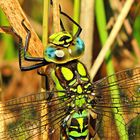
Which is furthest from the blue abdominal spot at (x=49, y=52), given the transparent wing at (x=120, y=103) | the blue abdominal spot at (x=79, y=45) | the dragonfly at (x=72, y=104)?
the transparent wing at (x=120, y=103)

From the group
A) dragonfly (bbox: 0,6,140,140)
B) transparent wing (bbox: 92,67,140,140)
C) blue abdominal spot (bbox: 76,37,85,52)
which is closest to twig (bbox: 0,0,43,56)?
dragonfly (bbox: 0,6,140,140)

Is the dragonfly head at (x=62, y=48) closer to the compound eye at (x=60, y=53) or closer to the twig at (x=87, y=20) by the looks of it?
the compound eye at (x=60, y=53)

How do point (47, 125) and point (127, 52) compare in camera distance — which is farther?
point (127, 52)

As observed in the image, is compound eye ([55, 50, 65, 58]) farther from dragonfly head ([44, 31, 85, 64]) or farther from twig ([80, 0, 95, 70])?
twig ([80, 0, 95, 70])

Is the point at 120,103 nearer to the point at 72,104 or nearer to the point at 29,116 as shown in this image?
the point at 72,104

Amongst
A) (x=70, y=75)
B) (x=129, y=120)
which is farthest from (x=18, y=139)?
(x=129, y=120)

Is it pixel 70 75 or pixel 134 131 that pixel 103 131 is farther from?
pixel 70 75
